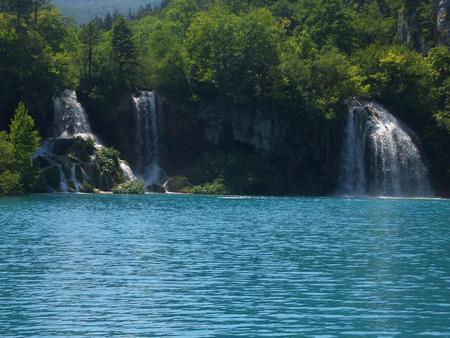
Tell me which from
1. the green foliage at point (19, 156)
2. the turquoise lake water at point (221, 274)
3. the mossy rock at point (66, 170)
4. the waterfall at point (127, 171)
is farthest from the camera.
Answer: the waterfall at point (127, 171)

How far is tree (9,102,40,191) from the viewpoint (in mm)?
78375

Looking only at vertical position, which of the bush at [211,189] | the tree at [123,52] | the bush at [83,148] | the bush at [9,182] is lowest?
the bush at [211,189]

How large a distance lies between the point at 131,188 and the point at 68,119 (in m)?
11.4

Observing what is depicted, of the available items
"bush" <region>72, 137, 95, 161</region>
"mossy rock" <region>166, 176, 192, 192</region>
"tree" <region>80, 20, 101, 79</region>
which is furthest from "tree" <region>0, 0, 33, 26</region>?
"mossy rock" <region>166, 176, 192, 192</region>

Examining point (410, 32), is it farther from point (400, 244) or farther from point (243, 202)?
point (400, 244)

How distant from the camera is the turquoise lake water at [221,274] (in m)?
24.9

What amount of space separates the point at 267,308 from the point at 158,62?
75593 millimetres

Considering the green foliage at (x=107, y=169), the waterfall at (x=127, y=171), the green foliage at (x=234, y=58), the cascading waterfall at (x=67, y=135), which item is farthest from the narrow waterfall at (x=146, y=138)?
the green foliage at (x=234, y=58)

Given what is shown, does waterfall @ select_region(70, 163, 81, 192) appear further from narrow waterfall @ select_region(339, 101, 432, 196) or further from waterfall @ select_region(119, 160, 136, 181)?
narrow waterfall @ select_region(339, 101, 432, 196)

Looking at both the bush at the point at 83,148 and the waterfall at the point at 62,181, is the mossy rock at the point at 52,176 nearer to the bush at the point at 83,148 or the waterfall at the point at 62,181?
the waterfall at the point at 62,181

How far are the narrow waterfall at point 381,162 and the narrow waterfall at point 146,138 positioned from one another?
2011 centimetres

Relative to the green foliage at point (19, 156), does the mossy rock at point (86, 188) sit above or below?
below

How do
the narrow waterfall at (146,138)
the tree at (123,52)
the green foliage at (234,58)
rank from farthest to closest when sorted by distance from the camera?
the tree at (123,52) → the green foliage at (234,58) → the narrow waterfall at (146,138)

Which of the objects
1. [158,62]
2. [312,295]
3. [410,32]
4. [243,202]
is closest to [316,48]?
[410,32]
